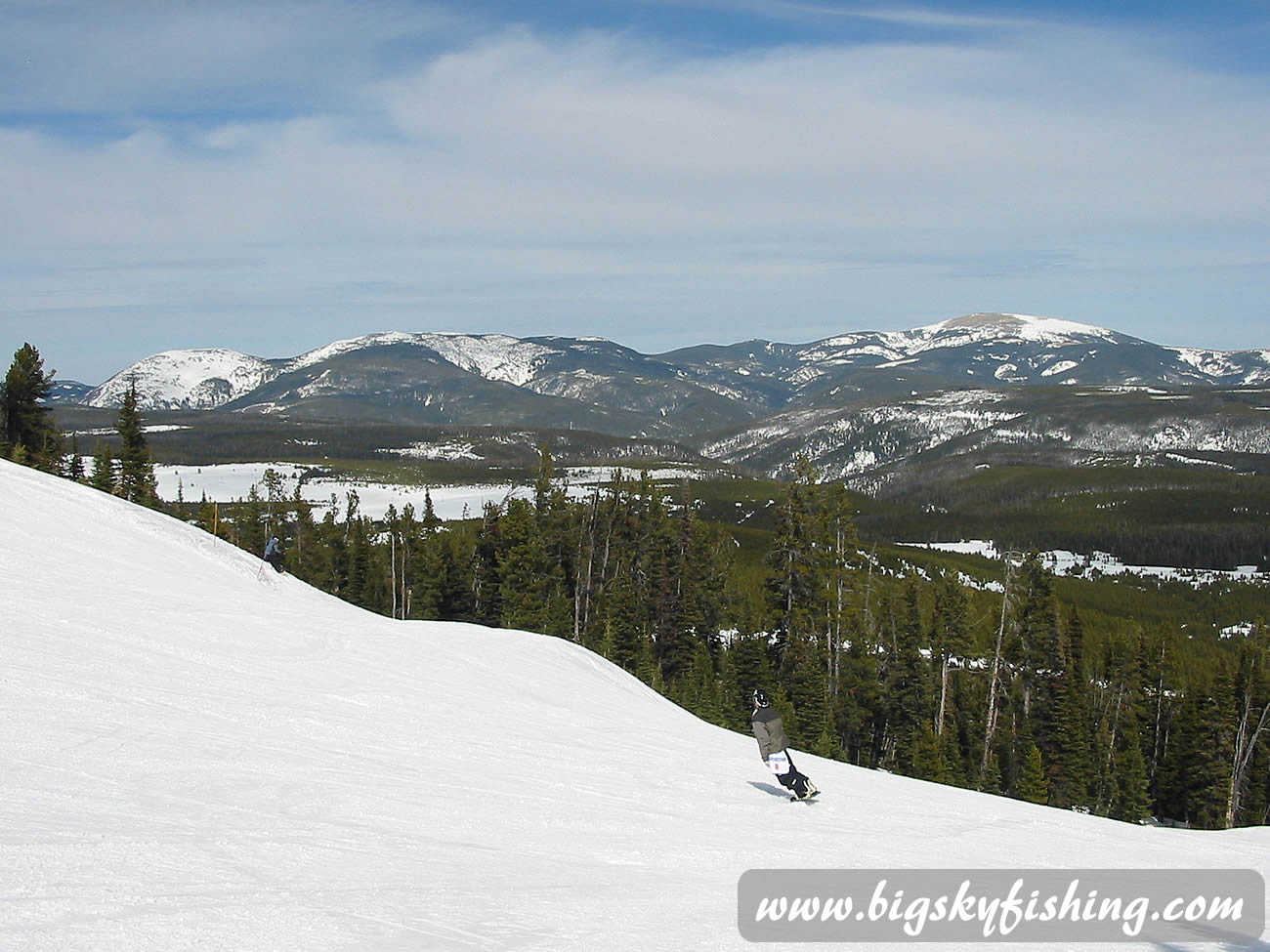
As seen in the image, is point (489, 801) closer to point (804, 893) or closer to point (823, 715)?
point (804, 893)

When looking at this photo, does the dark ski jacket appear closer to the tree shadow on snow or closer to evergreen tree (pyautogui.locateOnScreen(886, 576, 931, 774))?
the tree shadow on snow

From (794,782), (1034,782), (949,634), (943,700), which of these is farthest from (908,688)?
(794,782)

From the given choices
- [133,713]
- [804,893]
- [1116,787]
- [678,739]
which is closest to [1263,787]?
[1116,787]

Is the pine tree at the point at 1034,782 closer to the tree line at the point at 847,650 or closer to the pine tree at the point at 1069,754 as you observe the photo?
the tree line at the point at 847,650

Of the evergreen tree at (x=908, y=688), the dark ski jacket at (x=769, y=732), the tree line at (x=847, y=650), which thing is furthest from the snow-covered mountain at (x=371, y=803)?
the evergreen tree at (x=908, y=688)

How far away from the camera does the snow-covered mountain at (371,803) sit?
7969mm

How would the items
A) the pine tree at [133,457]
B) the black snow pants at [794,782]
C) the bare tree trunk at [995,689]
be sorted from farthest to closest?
the pine tree at [133,457], the bare tree trunk at [995,689], the black snow pants at [794,782]

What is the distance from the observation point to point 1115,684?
219 ft

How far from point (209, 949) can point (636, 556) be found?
6698 cm

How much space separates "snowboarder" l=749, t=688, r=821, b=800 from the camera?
619 inches

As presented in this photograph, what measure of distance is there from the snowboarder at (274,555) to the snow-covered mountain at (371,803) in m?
5.55

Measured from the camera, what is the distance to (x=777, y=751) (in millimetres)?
15805

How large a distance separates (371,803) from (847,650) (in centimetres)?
5354

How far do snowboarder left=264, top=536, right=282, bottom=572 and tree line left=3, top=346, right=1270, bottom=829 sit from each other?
26706mm
